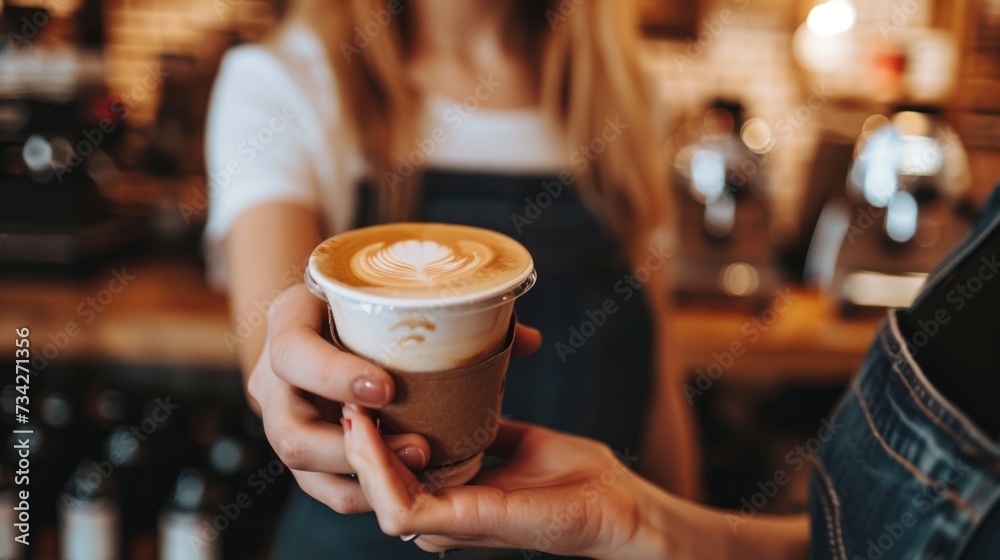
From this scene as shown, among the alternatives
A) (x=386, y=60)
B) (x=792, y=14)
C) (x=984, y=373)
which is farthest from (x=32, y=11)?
(x=984, y=373)

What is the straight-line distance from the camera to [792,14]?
8.84ft

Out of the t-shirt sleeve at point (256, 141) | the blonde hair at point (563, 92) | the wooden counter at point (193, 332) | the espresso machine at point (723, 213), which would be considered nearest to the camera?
the t-shirt sleeve at point (256, 141)

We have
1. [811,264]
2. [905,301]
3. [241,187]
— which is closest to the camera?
[241,187]

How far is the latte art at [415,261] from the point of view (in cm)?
75

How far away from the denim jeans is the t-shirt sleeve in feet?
3.14

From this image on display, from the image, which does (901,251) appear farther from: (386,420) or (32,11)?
(32,11)

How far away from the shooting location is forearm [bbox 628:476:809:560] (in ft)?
2.86

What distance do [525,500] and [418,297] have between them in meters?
0.23

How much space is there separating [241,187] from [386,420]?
0.71 meters

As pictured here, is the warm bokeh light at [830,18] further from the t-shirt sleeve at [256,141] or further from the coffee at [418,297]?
the coffee at [418,297]

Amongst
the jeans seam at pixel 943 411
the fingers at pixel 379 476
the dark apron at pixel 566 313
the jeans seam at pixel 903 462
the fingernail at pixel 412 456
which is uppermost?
the jeans seam at pixel 943 411

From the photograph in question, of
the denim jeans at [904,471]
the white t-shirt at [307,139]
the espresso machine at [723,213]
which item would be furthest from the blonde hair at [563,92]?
the denim jeans at [904,471]

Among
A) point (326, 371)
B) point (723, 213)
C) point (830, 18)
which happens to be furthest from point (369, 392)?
point (830, 18)

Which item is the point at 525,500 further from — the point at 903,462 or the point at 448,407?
the point at 903,462
